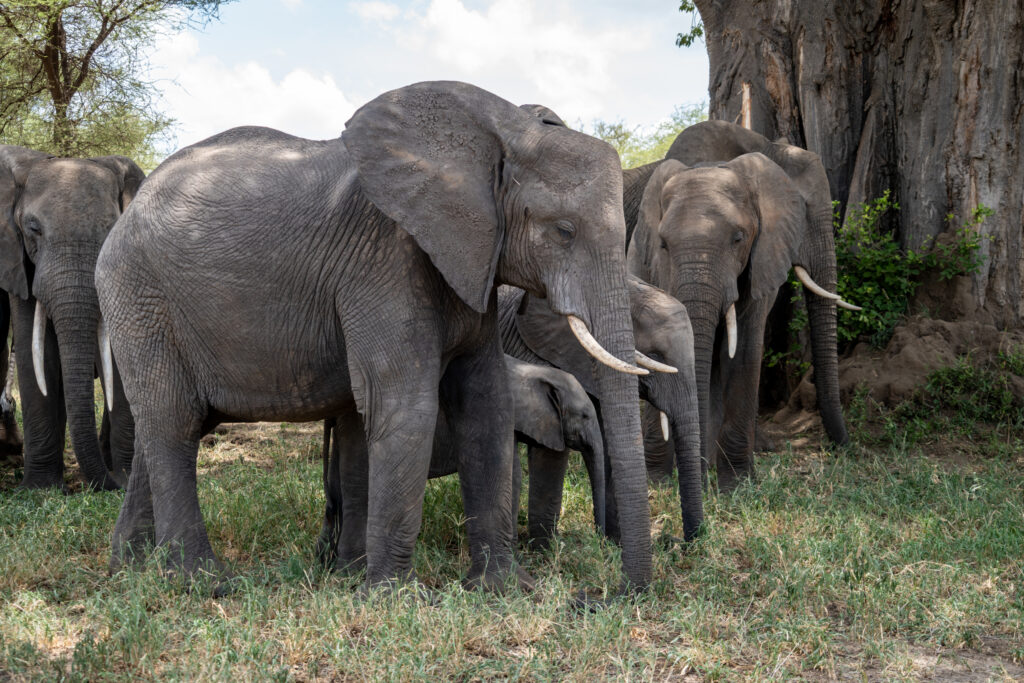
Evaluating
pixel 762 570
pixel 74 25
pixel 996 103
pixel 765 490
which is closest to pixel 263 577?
pixel 762 570

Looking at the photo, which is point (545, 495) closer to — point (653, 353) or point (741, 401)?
point (653, 353)

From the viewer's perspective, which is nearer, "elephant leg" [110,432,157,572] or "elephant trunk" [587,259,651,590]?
"elephant trunk" [587,259,651,590]

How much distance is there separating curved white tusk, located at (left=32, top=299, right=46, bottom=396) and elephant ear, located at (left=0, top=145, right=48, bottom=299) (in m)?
0.15

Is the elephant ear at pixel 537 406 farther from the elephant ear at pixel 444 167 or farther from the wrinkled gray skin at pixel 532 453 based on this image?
the elephant ear at pixel 444 167

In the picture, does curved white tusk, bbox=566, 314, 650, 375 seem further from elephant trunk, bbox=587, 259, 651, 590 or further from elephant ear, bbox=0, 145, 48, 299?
elephant ear, bbox=0, 145, 48, 299

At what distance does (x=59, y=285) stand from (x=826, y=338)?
5919 millimetres

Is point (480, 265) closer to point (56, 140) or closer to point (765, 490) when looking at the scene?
point (765, 490)

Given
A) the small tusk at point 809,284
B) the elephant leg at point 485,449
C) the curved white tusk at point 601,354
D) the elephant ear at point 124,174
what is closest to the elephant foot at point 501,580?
the elephant leg at point 485,449

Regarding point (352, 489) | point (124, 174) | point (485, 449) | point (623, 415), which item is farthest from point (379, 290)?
point (124, 174)

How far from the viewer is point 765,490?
23.2 feet

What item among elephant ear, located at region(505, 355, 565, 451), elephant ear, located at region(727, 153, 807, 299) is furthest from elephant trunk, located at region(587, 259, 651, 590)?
elephant ear, located at region(727, 153, 807, 299)

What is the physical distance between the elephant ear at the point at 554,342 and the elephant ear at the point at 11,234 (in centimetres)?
379

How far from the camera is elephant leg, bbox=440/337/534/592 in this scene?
5227 millimetres

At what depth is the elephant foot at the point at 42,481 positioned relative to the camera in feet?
26.5
